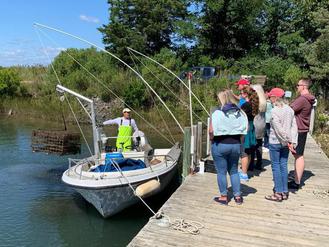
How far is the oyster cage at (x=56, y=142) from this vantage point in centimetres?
1039

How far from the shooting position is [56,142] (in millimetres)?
10445

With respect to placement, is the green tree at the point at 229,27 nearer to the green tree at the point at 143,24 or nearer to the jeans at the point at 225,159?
the green tree at the point at 143,24

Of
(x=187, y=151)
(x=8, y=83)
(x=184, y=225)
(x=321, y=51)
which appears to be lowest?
(x=184, y=225)

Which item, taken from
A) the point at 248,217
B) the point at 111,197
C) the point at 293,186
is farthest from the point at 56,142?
the point at 248,217

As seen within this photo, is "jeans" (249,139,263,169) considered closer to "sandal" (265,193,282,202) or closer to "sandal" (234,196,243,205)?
"sandal" (265,193,282,202)

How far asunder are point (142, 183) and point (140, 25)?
67.2 ft

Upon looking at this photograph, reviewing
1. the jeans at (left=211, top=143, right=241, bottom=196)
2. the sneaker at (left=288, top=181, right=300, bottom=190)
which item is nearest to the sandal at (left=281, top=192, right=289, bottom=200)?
the sneaker at (left=288, top=181, right=300, bottom=190)

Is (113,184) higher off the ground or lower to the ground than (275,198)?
lower

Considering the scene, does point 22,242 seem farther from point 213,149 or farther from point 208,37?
point 208,37

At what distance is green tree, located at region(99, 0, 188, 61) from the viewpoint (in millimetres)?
26438

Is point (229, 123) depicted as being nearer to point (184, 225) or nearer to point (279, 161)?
point (279, 161)

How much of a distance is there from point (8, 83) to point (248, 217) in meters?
22.7

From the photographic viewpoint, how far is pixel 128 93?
2166cm

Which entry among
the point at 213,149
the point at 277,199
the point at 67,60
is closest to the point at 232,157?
the point at 213,149
